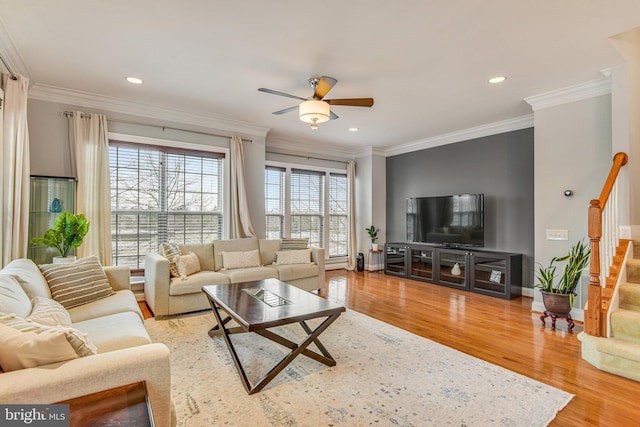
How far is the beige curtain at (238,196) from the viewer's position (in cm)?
516

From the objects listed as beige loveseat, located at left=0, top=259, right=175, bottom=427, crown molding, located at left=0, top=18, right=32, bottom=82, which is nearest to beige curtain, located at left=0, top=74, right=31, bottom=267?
crown molding, located at left=0, top=18, right=32, bottom=82

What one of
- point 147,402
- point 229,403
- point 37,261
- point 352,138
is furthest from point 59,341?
point 352,138

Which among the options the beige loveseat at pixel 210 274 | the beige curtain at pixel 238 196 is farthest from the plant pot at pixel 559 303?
the beige curtain at pixel 238 196

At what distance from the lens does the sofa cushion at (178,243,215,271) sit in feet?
14.5

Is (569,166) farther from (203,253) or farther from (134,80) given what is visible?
(134,80)

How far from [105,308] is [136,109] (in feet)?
9.76

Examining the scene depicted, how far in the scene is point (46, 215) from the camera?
145 inches

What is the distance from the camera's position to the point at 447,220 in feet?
18.7

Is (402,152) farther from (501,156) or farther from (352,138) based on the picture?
(501,156)

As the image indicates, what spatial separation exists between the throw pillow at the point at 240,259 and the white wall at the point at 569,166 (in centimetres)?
388

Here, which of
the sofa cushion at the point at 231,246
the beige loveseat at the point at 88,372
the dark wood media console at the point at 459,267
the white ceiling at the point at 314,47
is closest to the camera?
the beige loveseat at the point at 88,372

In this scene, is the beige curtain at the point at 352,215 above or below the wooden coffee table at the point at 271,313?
above

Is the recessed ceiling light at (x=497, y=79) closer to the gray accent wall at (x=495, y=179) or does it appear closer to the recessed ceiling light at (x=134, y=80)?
the gray accent wall at (x=495, y=179)

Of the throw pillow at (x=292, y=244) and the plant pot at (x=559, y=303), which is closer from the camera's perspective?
the plant pot at (x=559, y=303)
